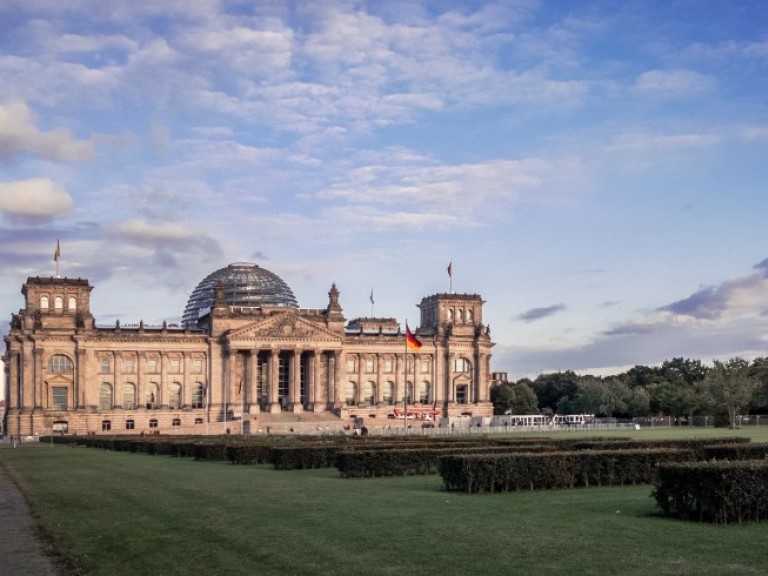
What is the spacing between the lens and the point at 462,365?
6280 inches

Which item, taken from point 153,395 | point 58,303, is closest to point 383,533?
point 58,303

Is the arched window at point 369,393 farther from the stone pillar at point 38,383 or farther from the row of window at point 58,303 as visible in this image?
the stone pillar at point 38,383

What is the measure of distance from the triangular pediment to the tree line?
3991 cm

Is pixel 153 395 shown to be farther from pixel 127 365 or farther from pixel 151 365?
Result: pixel 127 365

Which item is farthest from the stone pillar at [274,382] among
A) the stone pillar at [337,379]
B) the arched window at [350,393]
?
the arched window at [350,393]

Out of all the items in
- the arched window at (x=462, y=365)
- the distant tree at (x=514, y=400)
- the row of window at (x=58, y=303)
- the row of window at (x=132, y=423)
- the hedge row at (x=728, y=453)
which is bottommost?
the row of window at (x=132, y=423)

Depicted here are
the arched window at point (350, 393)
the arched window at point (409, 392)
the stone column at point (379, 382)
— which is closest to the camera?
the arched window at point (350, 393)

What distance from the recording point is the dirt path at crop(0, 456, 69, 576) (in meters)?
19.7

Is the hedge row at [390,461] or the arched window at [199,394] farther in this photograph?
the arched window at [199,394]

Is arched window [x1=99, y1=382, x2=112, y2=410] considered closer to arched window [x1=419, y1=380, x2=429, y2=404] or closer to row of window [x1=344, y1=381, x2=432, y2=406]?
row of window [x1=344, y1=381, x2=432, y2=406]

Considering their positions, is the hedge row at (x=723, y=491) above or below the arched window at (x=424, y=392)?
above

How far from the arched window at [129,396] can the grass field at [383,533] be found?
109344 millimetres

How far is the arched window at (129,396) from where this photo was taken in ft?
461

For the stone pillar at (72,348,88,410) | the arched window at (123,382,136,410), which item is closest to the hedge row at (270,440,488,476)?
the stone pillar at (72,348,88,410)
